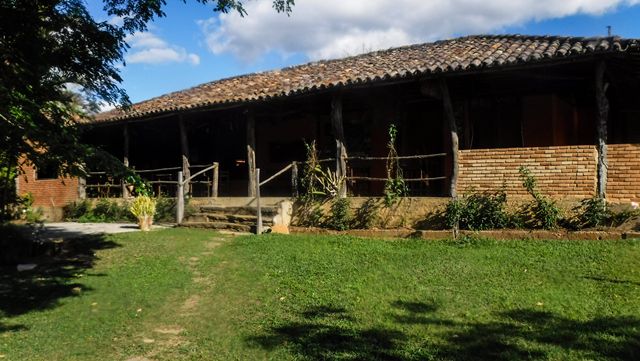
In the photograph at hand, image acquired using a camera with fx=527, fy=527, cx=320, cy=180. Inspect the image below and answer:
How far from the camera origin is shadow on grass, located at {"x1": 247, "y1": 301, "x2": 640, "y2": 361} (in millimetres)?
4480

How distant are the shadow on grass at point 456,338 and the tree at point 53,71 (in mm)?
3408

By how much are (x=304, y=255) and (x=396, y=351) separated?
404cm

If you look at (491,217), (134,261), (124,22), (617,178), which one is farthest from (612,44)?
(134,261)

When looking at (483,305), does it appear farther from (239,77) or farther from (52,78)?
(239,77)

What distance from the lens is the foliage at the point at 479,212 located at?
925 centimetres

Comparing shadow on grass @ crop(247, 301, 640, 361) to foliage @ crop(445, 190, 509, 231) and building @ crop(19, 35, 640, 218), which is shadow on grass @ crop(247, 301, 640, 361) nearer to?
foliage @ crop(445, 190, 509, 231)

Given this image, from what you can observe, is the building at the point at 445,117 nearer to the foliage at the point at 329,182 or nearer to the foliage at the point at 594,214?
the foliage at the point at 594,214

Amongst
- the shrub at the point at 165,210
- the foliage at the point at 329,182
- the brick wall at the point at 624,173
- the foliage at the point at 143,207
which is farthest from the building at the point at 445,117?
the foliage at the point at 143,207

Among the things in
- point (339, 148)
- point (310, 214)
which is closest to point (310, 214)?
point (310, 214)

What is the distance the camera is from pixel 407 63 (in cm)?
1158

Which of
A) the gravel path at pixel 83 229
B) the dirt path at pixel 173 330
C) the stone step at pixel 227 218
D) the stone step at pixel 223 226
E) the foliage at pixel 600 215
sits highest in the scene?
the foliage at pixel 600 215

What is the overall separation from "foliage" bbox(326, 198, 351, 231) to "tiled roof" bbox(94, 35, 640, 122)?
2456 millimetres

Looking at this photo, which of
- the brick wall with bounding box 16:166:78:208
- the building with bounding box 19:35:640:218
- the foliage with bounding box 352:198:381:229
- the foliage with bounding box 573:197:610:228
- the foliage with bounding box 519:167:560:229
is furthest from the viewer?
the brick wall with bounding box 16:166:78:208

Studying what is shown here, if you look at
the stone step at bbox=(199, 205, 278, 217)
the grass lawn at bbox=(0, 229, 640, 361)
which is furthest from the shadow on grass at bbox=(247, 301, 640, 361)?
the stone step at bbox=(199, 205, 278, 217)
